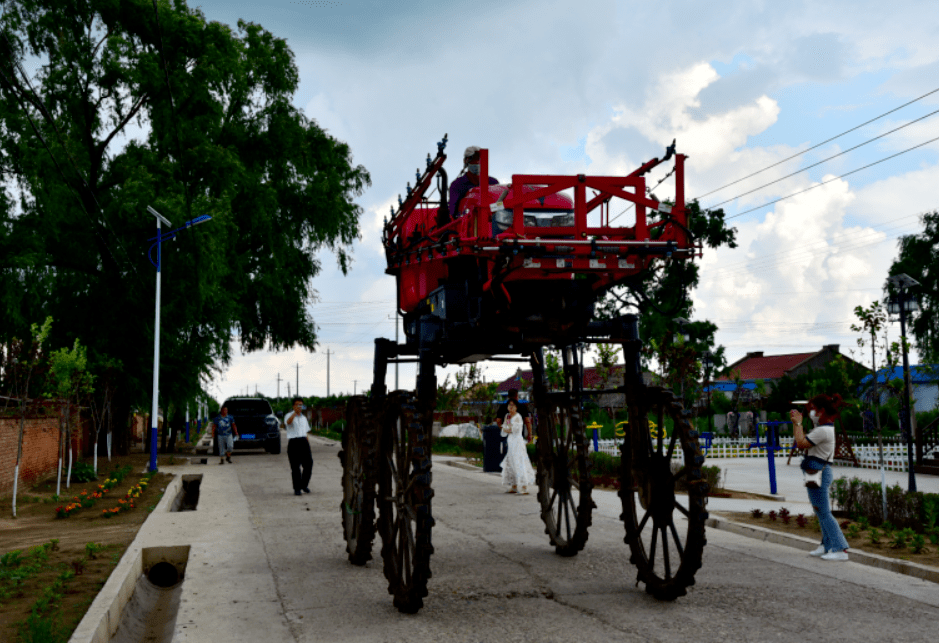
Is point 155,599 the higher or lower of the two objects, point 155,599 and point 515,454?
the lower

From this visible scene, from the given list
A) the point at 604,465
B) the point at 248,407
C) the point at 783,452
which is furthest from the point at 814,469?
the point at 248,407

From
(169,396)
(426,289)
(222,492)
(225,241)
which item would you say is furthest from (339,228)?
(426,289)

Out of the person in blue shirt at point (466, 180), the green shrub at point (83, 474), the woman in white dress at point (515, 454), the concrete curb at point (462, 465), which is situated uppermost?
the person in blue shirt at point (466, 180)

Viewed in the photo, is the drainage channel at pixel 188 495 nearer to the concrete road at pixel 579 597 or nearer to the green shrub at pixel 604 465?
the concrete road at pixel 579 597

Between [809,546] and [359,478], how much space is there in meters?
5.04

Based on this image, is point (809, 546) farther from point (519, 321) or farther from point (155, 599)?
point (155, 599)

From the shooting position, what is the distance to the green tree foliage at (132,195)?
971 inches

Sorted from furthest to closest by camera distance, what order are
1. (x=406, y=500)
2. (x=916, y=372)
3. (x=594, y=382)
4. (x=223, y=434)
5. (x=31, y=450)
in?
(x=594, y=382) → (x=916, y=372) → (x=223, y=434) → (x=31, y=450) → (x=406, y=500)

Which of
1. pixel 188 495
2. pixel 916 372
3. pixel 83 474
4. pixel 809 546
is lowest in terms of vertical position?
pixel 188 495

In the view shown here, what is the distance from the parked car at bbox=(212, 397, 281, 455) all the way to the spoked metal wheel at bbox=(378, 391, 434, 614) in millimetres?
24539

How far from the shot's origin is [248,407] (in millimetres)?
31594

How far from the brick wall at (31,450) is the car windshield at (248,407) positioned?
8636 mm

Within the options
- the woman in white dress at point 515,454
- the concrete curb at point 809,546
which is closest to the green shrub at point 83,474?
the woman in white dress at point 515,454

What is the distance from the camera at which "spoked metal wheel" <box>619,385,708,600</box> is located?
20.0ft
